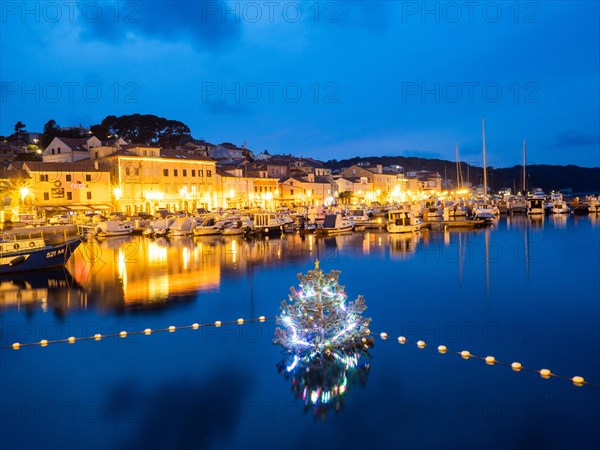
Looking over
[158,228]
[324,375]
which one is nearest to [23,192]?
[158,228]

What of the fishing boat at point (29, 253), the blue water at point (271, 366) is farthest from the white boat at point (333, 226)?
the fishing boat at point (29, 253)

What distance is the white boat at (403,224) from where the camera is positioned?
115 feet

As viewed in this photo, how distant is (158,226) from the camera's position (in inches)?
1385

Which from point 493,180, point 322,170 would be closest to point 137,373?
point 322,170

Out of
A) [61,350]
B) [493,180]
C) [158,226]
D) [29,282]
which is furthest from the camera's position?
[493,180]

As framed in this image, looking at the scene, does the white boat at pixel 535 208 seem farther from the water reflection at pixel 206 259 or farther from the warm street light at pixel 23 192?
the warm street light at pixel 23 192

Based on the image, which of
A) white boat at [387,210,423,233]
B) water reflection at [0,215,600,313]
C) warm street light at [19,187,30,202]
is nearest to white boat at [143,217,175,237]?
water reflection at [0,215,600,313]

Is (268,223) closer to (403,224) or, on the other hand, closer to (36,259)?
(403,224)

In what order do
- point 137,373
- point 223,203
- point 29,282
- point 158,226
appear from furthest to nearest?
1. point 223,203
2. point 158,226
3. point 29,282
4. point 137,373

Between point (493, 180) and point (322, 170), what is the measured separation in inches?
3412

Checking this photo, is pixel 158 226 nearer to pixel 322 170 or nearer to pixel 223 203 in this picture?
pixel 223 203

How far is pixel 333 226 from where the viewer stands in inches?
1417

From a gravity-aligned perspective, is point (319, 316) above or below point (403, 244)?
above

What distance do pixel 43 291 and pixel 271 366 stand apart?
9869 millimetres
